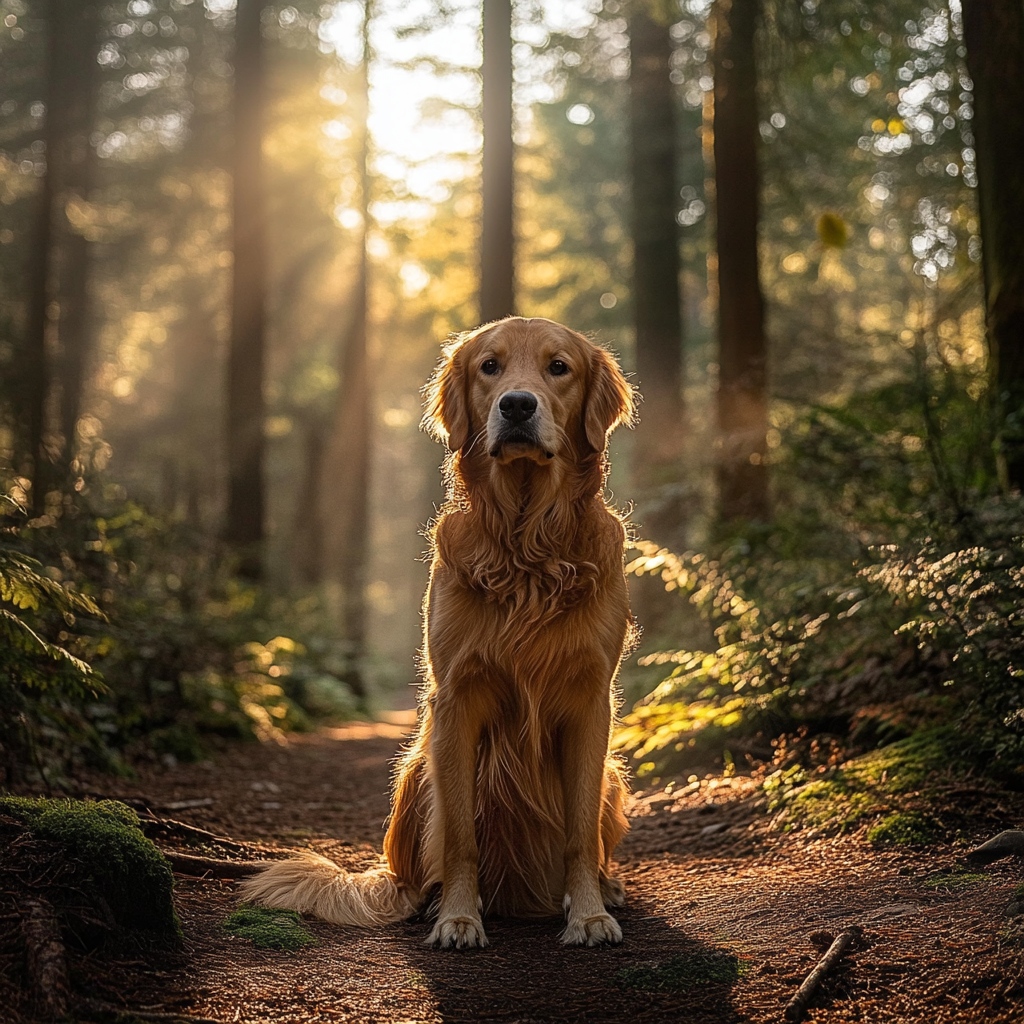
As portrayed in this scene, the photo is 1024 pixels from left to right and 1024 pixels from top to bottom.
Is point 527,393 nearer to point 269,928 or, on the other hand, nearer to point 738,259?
point 269,928

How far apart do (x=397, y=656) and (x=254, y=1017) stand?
51.3 metres

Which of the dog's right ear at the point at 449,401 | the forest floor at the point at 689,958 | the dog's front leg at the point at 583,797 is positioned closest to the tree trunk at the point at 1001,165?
the forest floor at the point at 689,958

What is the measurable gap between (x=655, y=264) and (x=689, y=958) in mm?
10767

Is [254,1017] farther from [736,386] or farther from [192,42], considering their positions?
[192,42]

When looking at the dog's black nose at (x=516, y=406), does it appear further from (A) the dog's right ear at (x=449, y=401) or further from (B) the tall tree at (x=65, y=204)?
(B) the tall tree at (x=65, y=204)

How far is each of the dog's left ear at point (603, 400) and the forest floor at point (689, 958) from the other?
6.44 feet

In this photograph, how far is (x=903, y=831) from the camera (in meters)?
3.96

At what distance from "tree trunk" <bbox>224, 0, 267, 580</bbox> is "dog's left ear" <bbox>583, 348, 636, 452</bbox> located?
969 cm

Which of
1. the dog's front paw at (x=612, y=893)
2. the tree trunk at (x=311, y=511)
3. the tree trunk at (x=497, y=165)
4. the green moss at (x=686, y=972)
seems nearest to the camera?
the green moss at (x=686, y=972)

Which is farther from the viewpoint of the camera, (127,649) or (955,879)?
(127,649)

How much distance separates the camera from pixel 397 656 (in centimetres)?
5322

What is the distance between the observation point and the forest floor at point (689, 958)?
2.70 metres

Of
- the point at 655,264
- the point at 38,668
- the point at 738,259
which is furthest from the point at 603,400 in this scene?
the point at 655,264

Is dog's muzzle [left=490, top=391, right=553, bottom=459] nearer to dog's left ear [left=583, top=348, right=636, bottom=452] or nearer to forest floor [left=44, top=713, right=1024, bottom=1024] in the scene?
dog's left ear [left=583, top=348, right=636, bottom=452]
